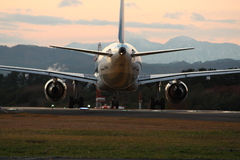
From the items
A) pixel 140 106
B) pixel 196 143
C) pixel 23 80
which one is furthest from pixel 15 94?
pixel 196 143

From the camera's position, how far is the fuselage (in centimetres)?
3859

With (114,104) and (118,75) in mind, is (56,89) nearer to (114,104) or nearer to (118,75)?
(114,104)

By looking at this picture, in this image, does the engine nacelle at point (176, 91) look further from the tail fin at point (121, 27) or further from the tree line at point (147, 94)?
the tail fin at point (121, 27)

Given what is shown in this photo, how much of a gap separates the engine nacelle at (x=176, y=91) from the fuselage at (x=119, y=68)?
3.18 meters

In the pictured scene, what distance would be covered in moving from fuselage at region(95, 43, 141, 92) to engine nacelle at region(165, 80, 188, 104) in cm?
318

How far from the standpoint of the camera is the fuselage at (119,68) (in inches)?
1519

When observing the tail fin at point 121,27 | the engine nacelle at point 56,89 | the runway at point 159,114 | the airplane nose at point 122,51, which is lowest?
the runway at point 159,114

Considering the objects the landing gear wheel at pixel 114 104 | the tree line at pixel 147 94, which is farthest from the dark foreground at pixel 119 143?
the tree line at pixel 147 94

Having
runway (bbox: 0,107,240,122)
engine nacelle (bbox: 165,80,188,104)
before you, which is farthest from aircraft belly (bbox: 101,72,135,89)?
engine nacelle (bbox: 165,80,188,104)

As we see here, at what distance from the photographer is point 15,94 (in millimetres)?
61562

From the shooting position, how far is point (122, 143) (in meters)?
18.1

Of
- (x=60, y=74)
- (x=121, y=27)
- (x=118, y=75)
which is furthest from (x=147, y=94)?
(x=118, y=75)

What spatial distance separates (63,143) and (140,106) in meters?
44.0

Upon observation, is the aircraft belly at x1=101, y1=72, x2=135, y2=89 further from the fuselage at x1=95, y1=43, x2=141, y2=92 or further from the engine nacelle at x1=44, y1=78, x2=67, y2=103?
the engine nacelle at x1=44, y1=78, x2=67, y2=103
